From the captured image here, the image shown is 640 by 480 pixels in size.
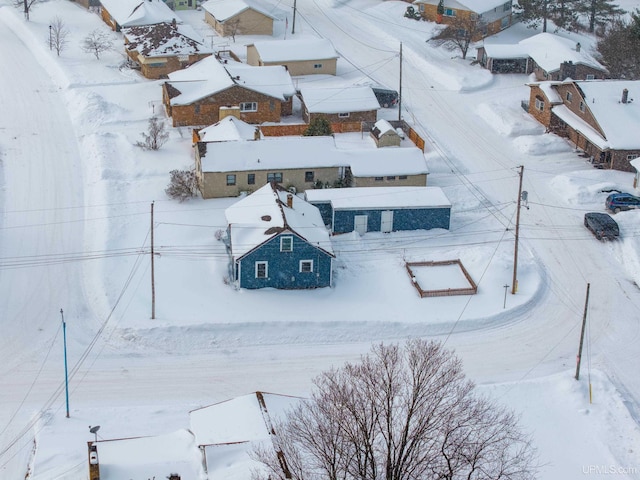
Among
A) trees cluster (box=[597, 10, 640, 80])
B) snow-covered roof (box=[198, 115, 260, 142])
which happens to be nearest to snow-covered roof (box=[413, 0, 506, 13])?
trees cluster (box=[597, 10, 640, 80])

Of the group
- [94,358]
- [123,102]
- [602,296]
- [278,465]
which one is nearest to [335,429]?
[278,465]

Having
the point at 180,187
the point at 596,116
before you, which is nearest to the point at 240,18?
the point at 180,187

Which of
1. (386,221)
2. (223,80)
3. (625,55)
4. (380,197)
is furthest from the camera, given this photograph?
(625,55)

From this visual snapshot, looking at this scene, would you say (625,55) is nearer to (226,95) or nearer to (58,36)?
(226,95)

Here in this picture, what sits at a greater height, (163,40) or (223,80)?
(163,40)

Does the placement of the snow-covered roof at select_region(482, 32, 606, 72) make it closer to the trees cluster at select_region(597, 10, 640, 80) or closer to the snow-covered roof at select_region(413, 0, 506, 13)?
the trees cluster at select_region(597, 10, 640, 80)

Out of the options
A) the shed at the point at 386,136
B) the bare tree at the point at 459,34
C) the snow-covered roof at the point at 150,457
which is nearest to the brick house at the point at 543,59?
the bare tree at the point at 459,34
